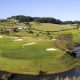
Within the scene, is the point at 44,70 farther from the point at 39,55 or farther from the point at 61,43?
the point at 61,43

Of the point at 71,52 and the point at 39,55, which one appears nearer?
the point at 39,55

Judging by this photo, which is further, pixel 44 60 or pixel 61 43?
pixel 61 43

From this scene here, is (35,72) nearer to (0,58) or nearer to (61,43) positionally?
(0,58)

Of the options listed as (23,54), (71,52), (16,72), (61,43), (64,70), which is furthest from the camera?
(61,43)

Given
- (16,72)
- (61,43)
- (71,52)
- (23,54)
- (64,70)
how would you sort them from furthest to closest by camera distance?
(61,43) → (71,52) → (23,54) → (64,70) → (16,72)

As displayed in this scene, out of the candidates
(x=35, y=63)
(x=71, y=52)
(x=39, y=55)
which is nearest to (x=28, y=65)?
(x=35, y=63)

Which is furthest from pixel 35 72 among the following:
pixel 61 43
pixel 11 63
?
pixel 61 43
